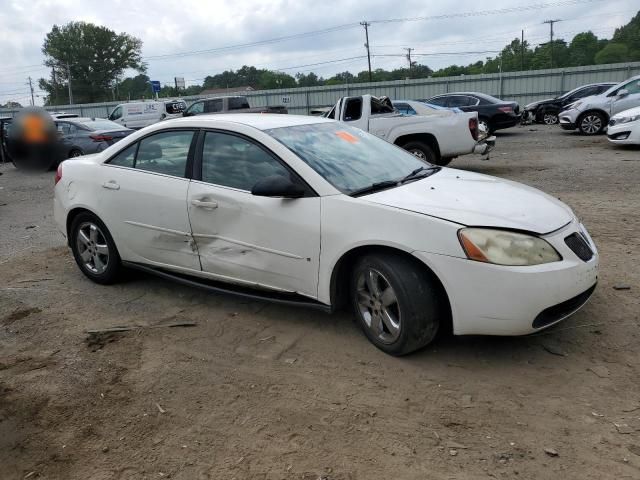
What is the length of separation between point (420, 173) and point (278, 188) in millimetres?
1220

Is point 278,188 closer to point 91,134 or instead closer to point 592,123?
point 91,134

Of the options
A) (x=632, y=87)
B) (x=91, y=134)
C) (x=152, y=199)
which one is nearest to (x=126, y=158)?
(x=152, y=199)

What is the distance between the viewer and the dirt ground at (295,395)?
256cm

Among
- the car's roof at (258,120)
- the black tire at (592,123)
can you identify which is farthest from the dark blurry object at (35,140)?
the black tire at (592,123)

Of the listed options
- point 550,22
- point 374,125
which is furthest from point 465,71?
point 374,125

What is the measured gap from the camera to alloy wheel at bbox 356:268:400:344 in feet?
11.0

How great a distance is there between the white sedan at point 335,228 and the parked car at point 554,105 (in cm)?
1946

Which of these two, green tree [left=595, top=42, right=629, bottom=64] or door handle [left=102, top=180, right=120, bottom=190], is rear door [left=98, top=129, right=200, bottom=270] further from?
green tree [left=595, top=42, right=629, bottom=64]

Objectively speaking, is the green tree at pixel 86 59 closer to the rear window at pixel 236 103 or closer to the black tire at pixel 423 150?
the rear window at pixel 236 103

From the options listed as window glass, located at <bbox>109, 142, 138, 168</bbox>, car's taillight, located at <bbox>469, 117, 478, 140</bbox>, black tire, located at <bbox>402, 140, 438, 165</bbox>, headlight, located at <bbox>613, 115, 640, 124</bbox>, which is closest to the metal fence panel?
headlight, located at <bbox>613, 115, 640, 124</bbox>

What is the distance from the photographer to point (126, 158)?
186 inches

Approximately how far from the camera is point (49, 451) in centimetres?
278

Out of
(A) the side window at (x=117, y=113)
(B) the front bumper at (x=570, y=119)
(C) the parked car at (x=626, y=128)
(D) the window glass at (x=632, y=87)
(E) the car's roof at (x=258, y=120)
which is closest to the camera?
(E) the car's roof at (x=258, y=120)

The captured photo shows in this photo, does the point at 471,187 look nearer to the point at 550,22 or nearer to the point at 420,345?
the point at 420,345
